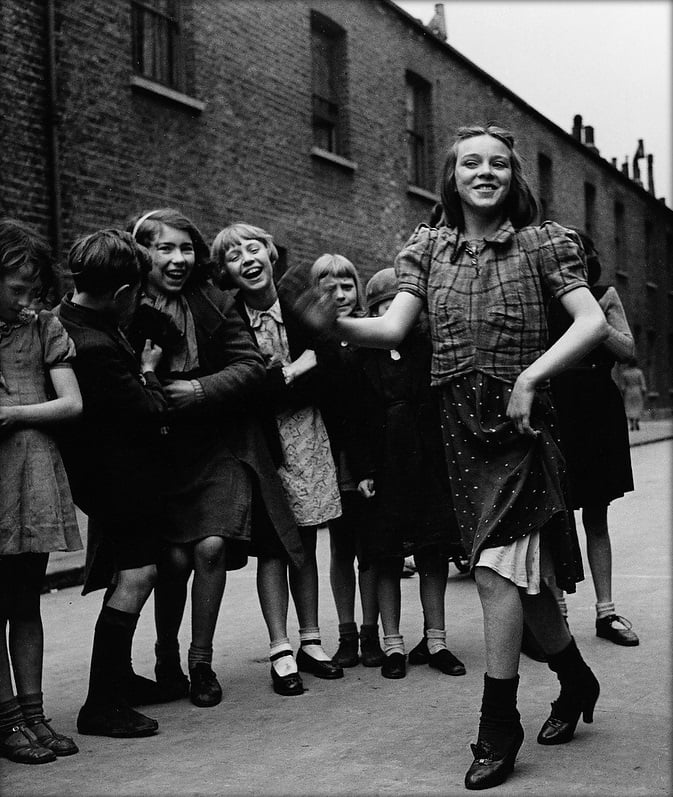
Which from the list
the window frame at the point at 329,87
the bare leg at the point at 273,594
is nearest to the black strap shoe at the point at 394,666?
the bare leg at the point at 273,594

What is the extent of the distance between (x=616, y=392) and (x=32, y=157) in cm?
669

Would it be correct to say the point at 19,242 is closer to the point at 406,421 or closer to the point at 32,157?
the point at 406,421

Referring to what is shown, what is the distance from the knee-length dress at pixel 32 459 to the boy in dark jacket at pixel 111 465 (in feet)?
0.55

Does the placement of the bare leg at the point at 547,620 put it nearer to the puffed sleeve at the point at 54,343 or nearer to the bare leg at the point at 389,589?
the bare leg at the point at 389,589

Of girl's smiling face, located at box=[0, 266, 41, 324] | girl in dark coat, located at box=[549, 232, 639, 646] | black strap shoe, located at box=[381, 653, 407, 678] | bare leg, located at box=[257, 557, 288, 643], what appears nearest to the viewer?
girl's smiling face, located at box=[0, 266, 41, 324]

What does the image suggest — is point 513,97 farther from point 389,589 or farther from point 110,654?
point 110,654

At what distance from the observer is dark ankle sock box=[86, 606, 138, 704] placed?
3.84m

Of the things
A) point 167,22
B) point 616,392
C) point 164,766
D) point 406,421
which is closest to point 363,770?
Answer: point 164,766

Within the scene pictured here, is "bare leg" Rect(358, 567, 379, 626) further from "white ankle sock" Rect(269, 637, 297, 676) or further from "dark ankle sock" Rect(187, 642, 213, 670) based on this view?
"dark ankle sock" Rect(187, 642, 213, 670)

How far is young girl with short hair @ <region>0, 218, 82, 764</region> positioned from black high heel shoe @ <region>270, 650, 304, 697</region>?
97 centimetres

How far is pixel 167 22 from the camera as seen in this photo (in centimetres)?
1216

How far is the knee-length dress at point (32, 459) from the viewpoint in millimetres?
3490

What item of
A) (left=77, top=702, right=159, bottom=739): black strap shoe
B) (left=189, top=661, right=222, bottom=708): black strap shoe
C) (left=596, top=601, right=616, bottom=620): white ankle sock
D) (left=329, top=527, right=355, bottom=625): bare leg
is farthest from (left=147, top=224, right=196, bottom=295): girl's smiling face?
(left=596, top=601, right=616, bottom=620): white ankle sock

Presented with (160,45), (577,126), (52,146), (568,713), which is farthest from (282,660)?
(577,126)
